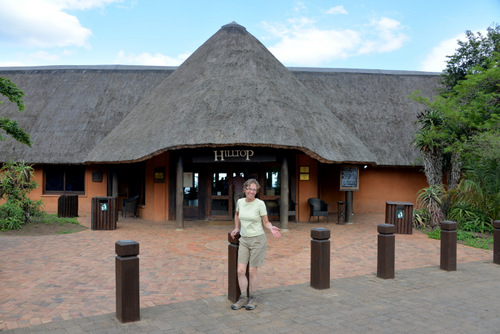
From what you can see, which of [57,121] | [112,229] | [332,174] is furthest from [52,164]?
[332,174]

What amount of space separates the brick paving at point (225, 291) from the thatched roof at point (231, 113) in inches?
122

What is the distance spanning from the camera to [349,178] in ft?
44.3

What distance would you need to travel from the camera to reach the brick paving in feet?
14.8

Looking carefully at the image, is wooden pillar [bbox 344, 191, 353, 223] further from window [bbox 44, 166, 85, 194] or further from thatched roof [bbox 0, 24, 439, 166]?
window [bbox 44, 166, 85, 194]

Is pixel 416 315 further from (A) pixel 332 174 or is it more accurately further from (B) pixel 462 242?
(A) pixel 332 174

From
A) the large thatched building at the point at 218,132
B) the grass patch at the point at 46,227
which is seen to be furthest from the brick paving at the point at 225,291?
the large thatched building at the point at 218,132

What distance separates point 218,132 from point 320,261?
624 centimetres

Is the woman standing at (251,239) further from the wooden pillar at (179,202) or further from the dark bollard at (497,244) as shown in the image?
the wooden pillar at (179,202)

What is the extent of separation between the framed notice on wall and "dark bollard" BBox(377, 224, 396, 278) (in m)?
6.88

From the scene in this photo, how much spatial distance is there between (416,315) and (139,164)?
40.5 feet

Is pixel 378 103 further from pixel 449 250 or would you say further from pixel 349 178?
pixel 449 250

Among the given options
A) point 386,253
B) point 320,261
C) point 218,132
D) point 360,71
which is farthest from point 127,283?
point 360,71

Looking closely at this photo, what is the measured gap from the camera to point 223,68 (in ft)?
44.9

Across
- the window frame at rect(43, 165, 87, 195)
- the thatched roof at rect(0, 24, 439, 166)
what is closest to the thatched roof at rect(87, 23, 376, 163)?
the thatched roof at rect(0, 24, 439, 166)
